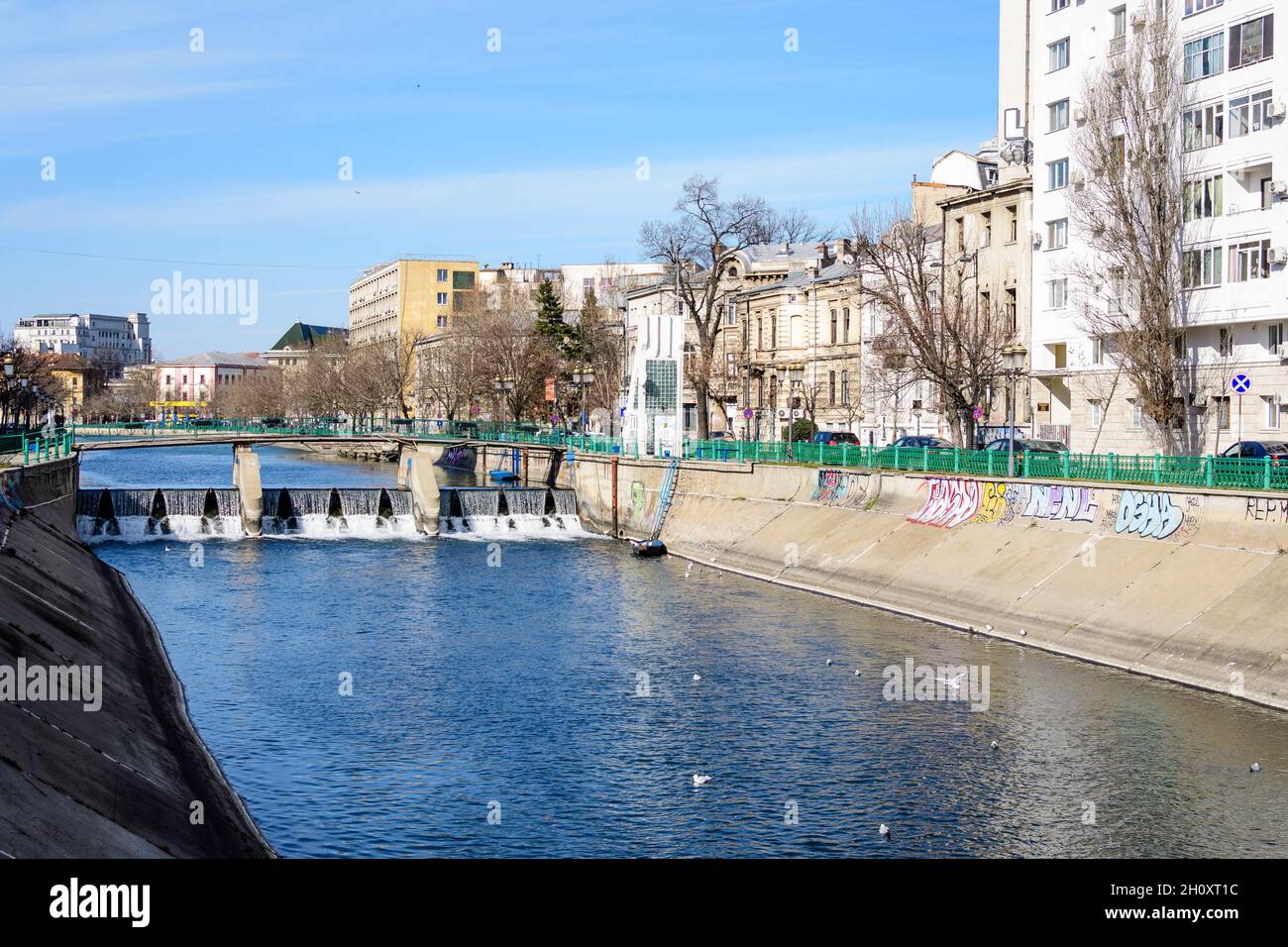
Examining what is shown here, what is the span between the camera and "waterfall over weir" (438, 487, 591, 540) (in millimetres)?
72938

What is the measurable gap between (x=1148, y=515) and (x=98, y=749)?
29.8m

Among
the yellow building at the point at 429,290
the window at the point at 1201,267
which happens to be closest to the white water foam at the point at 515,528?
the window at the point at 1201,267

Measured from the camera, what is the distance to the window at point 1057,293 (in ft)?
195

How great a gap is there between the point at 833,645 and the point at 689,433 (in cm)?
6230

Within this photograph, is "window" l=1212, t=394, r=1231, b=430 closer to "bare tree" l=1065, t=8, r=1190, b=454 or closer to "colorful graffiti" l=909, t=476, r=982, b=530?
"bare tree" l=1065, t=8, r=1190, b=454

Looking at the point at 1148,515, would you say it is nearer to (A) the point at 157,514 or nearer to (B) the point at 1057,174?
(B) the point at 1057,174

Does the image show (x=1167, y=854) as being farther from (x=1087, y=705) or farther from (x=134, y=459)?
(x=134, y=459)

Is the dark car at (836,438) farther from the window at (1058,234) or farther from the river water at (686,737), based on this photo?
the river water at (686,737)

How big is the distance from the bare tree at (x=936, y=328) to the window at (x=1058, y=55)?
10.0 meters

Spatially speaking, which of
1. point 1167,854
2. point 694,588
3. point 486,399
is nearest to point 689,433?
Result: point 486,399

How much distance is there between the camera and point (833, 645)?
38.9 meters

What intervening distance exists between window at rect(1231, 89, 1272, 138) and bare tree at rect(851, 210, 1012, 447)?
1465 centimetres

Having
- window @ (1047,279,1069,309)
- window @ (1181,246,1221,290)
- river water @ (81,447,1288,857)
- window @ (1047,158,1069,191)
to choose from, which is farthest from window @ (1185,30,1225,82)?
river water @ (81,447,1288,857)

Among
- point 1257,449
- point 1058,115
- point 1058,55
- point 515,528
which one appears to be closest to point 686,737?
point 1257,449
